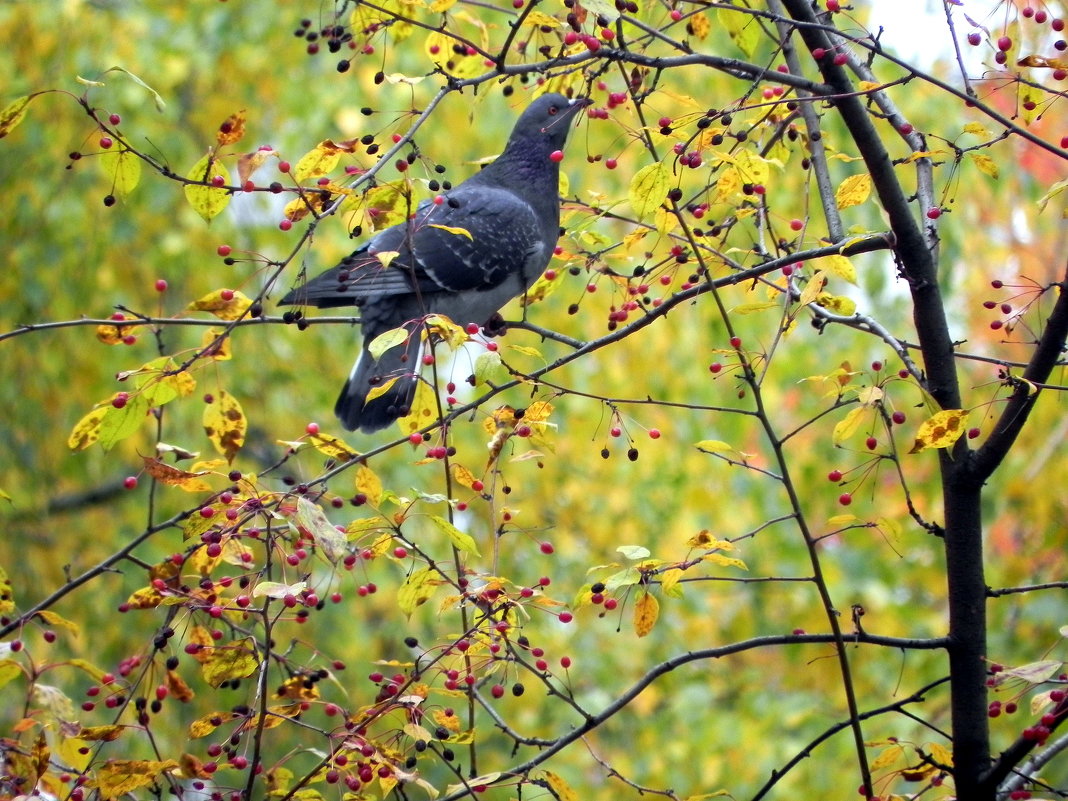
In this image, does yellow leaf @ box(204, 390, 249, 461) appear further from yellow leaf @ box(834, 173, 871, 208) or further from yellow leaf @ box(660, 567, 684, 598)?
yellow leaf @ box(834, 173, 871, 208)

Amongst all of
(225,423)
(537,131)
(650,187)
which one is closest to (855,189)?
(650,187)

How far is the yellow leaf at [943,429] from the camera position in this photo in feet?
4.87

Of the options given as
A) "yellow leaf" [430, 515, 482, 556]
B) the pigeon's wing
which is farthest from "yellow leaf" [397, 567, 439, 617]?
the pigeon's wing

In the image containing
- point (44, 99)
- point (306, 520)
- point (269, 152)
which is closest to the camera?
point (306, 520)

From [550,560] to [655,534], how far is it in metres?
0.47

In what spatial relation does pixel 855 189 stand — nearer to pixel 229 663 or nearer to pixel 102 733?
pixel 229 663

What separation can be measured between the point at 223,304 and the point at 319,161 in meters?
0.40

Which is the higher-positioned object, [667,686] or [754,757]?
[667,686]

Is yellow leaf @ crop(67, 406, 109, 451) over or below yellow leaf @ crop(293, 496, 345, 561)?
over

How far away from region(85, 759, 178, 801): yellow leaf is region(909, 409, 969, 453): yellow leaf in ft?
3.31

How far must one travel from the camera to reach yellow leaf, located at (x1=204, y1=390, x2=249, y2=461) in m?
1.85

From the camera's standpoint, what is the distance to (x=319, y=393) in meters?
4.58

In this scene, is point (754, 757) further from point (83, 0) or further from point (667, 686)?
point (83, 0)

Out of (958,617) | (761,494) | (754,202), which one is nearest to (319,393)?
(761,494)
